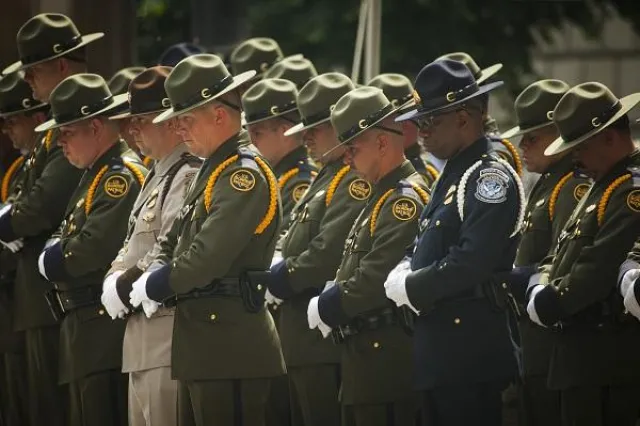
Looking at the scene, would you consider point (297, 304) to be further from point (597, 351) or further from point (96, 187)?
point (597, 351)

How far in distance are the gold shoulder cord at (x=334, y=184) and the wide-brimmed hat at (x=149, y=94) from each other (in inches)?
34.8

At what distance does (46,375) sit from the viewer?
8344 mm

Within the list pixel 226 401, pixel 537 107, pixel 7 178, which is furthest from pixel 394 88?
pixel 7 178

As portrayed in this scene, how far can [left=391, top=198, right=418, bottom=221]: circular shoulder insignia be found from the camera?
22.6 ft

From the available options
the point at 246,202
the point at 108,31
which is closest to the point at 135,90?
the point at 246,202

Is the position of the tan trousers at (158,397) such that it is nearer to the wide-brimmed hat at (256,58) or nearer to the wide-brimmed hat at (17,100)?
the wide-brimmed hat at (17,100)

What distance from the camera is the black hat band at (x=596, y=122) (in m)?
6.59

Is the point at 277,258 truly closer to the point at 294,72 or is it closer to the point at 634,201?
the point at 294,72

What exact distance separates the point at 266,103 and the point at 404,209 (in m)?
1.58

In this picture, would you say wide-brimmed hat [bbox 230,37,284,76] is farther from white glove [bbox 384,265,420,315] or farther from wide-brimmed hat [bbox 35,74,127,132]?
white glove [bbox 384,265,420,315]

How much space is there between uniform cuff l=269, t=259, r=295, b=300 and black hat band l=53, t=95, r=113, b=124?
1.26m

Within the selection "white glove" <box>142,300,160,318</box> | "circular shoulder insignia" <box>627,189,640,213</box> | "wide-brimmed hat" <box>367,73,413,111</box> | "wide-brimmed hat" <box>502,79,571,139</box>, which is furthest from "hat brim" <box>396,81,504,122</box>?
"wide-brimmed hat" <box>367,73,413,111</box>

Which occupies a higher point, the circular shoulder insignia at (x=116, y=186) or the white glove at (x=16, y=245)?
the circular shoulder insignia at (x=116, y=186)

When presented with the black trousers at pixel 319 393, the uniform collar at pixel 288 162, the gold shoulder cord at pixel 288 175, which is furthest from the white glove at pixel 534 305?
the uniform collar at pixel 288 162
